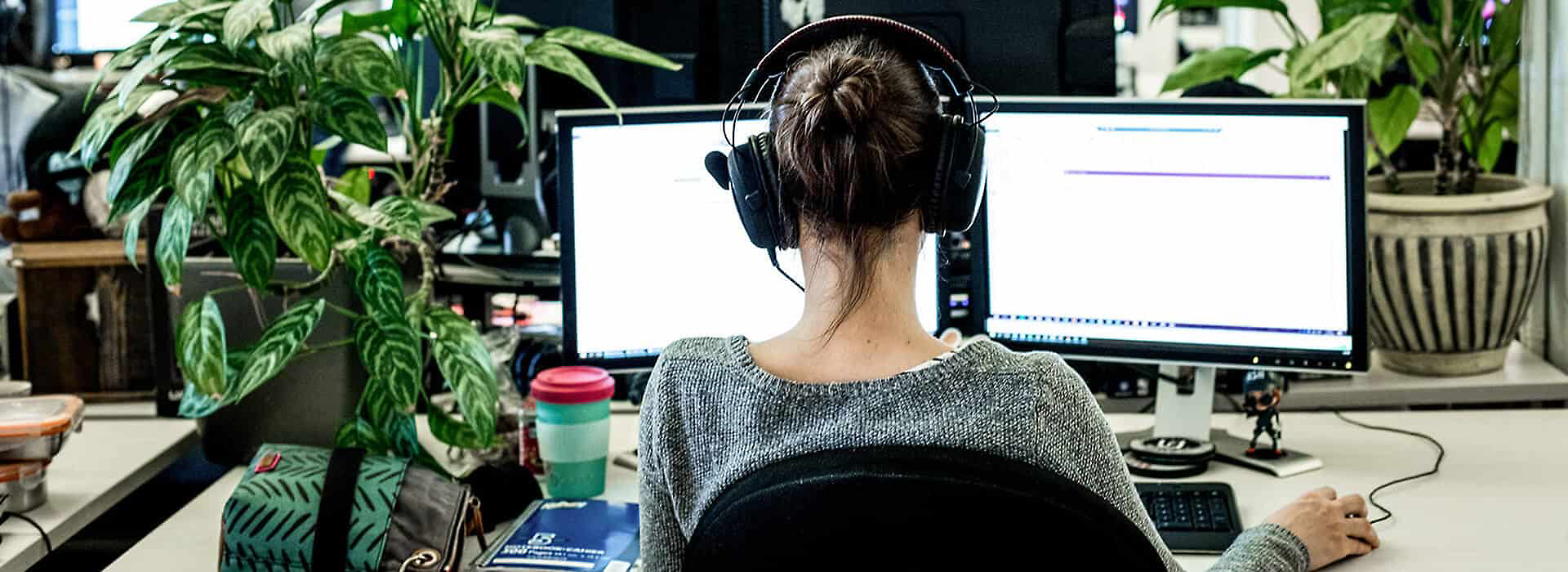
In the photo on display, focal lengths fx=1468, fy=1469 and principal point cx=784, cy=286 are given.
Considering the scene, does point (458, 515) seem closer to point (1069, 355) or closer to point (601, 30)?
point (1069, 355)

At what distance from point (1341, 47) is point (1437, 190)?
1.00 feet

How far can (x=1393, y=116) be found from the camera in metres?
2.19

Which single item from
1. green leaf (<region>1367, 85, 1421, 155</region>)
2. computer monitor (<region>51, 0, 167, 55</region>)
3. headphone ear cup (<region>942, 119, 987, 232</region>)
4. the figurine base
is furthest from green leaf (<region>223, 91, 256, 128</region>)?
computer monitor (<region>51, 0, 167, 55</region>)

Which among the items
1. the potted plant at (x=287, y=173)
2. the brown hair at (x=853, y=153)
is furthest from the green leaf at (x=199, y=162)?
the brown hair at (x=853, y=153)

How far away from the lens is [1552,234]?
2184 millimetres

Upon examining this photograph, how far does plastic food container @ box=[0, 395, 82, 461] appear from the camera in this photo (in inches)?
61.4

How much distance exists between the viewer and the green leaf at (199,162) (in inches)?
59.7

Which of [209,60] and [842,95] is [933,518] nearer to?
[842,95]

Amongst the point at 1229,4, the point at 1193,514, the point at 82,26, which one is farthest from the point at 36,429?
the point at 82,26

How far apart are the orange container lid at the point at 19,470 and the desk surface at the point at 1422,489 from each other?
145 mm

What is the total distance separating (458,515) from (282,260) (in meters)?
0.47

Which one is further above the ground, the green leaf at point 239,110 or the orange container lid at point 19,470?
the green leaf at point 239,110

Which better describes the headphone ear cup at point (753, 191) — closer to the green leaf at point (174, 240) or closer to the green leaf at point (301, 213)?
the green leaf at point (301, 213)

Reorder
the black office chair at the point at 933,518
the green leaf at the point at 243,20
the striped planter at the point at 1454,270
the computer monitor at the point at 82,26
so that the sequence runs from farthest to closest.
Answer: the computer monitor at the point at 82,26 < the striped planter at the point at 1454,270 < the green leaf at the point at 243,20 < the black office chair at the point at 933,518
